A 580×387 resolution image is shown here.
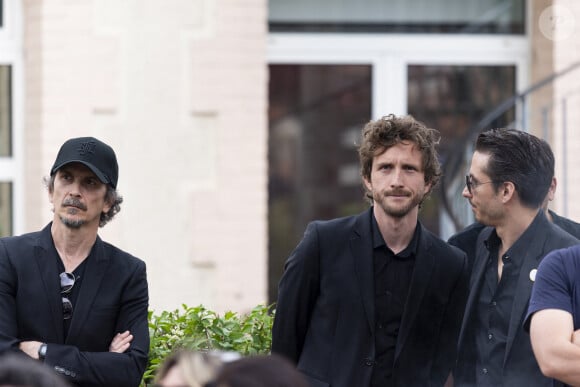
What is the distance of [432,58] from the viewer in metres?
9.20

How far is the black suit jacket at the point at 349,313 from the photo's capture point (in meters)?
4.75

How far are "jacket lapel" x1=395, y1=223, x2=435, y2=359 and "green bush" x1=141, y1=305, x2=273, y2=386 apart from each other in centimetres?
103

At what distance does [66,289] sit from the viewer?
4.77 m

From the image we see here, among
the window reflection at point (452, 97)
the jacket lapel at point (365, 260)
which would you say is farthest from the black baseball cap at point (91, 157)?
the window reflection at point (452, 97)

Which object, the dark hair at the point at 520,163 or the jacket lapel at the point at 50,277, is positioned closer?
the jacket lapel at the point at 50,277

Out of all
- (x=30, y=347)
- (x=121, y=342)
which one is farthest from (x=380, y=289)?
(x=30, y=347)

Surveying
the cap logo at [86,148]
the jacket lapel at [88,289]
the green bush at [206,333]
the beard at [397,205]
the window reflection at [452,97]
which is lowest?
the green bush at [206,333]

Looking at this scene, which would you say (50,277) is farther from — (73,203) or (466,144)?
(466,144)

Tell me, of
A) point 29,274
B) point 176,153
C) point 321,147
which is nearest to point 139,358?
point 29,274

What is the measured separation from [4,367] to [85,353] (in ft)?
6.39

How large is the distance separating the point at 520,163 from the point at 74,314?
1.93m

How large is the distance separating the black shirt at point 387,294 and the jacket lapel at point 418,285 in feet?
0.09

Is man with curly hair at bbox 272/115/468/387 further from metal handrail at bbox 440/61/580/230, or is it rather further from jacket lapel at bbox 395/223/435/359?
metal handrail at bbox 440/61/580/230

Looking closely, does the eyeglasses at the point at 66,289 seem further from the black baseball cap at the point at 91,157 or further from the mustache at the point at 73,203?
the black baseball cap at the point at 91,157
